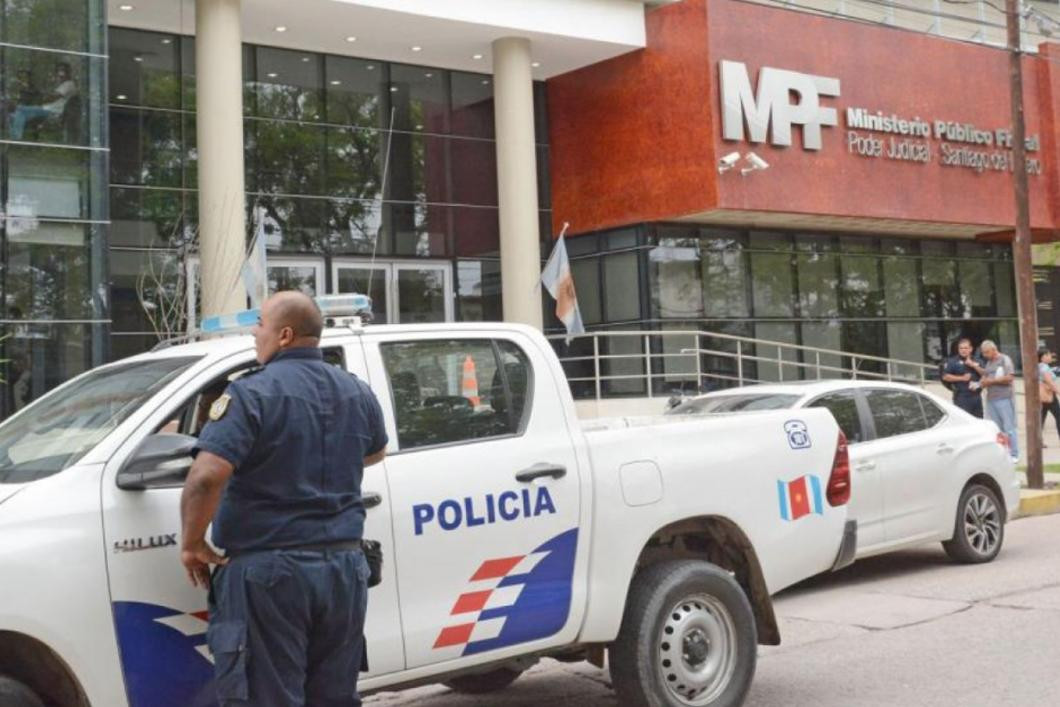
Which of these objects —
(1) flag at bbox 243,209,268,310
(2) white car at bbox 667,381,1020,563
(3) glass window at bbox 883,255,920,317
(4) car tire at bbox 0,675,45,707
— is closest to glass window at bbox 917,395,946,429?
(2) white car at bbox 667,381,1020,563

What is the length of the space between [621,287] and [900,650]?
1649cm

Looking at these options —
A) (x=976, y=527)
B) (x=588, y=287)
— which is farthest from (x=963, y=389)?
(x=588, y=287)

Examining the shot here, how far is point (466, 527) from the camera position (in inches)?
202

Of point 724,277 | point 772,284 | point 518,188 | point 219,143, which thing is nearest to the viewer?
point 219,143

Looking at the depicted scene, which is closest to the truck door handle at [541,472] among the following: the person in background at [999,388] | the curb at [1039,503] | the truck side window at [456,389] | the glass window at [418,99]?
the truck side window at [456,389]

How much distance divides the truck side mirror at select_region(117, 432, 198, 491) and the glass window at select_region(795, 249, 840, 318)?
21724 millimetres

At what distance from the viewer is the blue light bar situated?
522 cm

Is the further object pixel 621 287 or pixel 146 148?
pixel 621 287

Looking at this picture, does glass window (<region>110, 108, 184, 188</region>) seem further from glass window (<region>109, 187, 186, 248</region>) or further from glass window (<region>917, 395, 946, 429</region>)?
glass window (<region>917, 395, 946, 429</region>)

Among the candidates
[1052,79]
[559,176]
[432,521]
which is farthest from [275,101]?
[432,521]

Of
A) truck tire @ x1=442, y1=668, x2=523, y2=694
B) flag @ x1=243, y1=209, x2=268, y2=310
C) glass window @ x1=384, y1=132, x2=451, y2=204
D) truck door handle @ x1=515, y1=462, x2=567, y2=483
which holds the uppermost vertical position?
glass window @ x1=384, y1=132, x2=451, y2=204

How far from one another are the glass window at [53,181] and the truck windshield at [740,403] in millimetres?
9753

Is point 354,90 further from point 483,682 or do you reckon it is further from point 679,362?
point 483,682

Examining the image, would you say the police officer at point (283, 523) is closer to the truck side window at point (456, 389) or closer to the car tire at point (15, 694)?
the car tire at point (15, 694)
